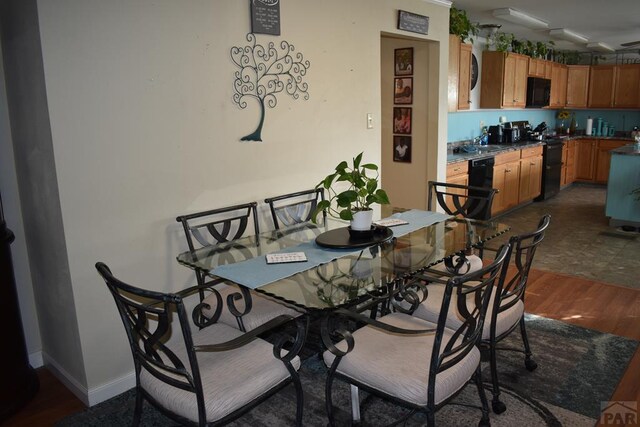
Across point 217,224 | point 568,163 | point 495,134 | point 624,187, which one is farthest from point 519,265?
point 568,163

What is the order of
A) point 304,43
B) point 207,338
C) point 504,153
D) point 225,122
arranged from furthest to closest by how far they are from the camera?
1. point 504,153
2. point 304,43
3. point 225,122
4. point 207,338

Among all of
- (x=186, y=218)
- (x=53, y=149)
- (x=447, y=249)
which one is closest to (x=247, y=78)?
(x=186, y=218)

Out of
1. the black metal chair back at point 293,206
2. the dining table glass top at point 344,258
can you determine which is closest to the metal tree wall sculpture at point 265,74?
the black metal chair back at point 293,206

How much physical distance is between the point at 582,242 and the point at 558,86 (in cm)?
414

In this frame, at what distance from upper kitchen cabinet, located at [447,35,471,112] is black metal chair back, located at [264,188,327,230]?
8.03 ft

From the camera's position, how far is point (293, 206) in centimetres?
321

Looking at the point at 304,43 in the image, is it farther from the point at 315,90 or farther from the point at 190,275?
the point at 190,275

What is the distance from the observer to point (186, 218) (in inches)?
103

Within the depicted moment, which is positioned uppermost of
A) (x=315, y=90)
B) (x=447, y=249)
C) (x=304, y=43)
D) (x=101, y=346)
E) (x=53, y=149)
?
(x=304, y=43)

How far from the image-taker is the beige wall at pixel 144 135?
224 cm

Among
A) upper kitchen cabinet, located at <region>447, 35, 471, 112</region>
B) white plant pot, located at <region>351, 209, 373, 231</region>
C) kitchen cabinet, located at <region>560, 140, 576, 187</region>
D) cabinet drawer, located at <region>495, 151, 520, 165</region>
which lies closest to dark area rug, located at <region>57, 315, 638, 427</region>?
white plant pot, located at <region>351, 209, 373, 231</region>

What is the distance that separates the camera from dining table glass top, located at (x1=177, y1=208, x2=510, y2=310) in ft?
6.37

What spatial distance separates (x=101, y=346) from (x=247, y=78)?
167cm

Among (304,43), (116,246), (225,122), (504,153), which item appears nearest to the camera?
(116,246)
